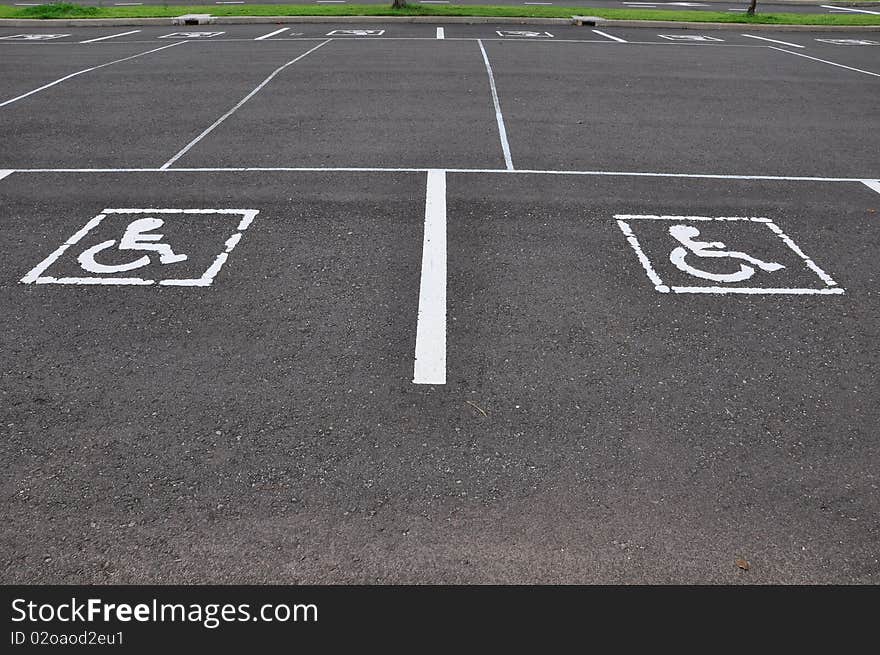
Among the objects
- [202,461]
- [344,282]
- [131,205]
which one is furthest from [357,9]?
[202,461]

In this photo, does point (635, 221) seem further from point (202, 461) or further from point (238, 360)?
point (202, 461)

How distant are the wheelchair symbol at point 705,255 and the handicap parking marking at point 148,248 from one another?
4.77 metres

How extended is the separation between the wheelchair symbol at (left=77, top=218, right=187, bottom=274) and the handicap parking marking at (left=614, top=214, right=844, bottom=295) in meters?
4.96

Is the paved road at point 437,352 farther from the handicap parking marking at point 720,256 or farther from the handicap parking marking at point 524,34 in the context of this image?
→ the handicap parking marking at point 524,34

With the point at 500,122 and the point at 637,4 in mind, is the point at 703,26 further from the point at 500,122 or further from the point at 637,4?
the point at 500,122

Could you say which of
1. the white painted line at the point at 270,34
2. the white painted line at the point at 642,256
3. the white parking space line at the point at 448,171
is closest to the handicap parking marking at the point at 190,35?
the white painted line at the point at 270,34

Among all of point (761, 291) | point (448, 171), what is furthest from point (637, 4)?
point (761, 291)

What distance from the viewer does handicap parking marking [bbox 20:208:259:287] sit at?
6.86m

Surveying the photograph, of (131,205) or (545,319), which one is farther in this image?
(131,205)

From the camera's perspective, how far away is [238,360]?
5.67 m

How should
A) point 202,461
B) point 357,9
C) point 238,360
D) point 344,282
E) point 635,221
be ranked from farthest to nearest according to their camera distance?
point 357,9 → point 635,221 → point 344,282 → point 238,360 → point 202,461

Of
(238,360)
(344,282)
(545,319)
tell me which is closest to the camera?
(238,360)
